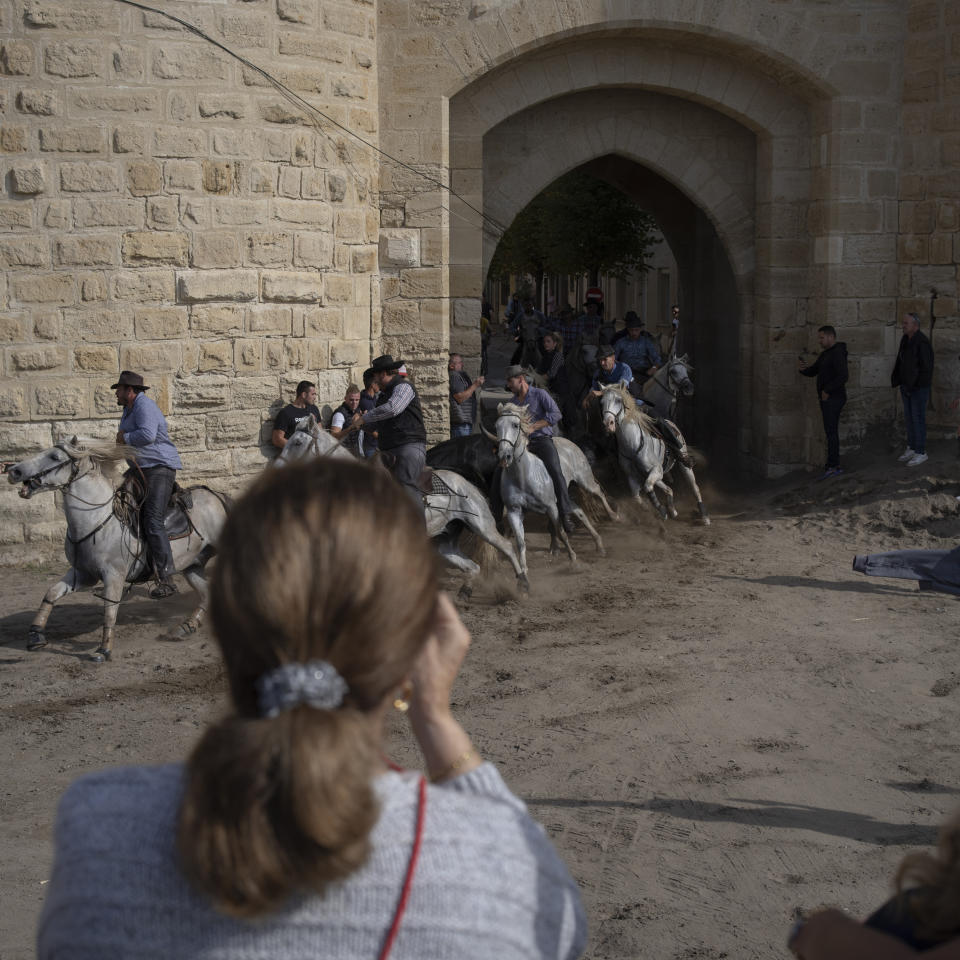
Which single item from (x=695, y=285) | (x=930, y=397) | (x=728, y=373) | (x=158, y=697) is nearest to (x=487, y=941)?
(x=158, y=697)

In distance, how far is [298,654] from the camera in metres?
1.46

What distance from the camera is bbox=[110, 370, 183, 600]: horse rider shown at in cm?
902

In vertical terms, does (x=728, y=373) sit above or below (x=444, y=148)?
below

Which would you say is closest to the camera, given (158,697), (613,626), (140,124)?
(158,697)

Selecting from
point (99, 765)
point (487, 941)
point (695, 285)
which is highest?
point (695, 285)

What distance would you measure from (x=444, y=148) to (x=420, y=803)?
1322 centimetres

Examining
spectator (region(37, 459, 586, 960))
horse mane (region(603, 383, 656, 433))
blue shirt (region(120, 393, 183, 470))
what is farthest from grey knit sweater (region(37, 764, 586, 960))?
horse mane (region(603, 383, 656, 433))

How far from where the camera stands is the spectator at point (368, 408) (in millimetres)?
11809

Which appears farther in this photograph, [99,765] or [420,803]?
[99,765]

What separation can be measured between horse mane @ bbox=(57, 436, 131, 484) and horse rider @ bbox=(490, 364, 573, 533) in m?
3.99

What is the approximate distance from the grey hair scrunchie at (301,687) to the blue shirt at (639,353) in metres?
15.5

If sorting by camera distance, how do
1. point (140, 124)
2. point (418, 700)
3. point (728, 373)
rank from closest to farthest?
point (418, 700), point (140, 124), point (728, 373)

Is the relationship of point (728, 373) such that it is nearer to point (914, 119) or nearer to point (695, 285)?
point (695, 285)

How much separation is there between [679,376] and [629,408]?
1677 millimetres
